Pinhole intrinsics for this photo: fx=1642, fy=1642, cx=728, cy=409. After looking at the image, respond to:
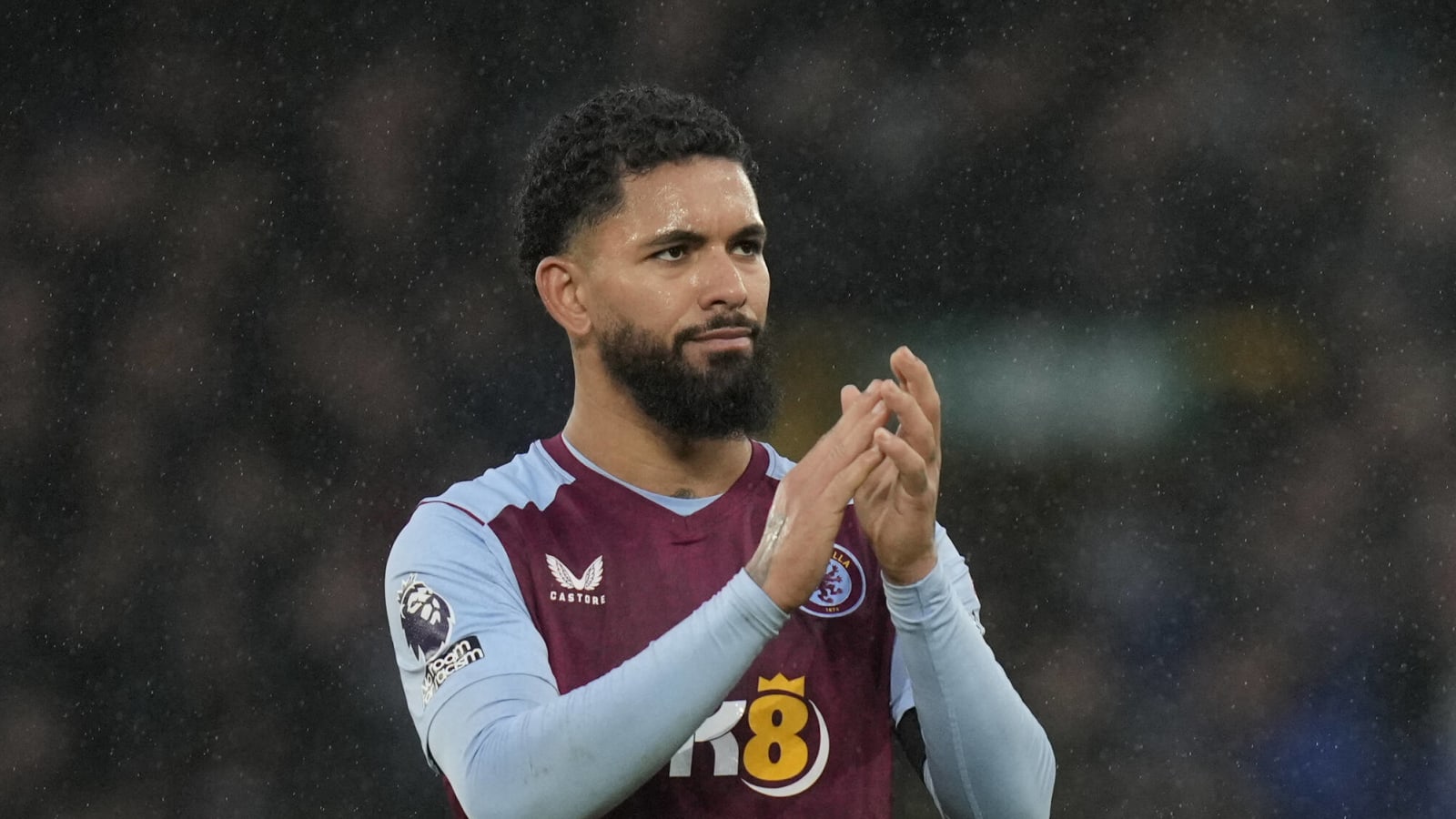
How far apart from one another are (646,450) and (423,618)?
314 millimetres

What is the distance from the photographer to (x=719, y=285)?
159cm

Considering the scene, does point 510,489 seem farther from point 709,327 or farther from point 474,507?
point 709,327

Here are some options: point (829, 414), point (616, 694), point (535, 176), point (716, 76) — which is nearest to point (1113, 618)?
point (829, 414)

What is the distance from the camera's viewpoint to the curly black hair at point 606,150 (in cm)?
166

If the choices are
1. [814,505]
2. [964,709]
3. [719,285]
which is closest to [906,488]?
[814,505]

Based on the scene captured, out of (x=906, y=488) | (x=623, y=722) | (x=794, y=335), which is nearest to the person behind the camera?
(x=623, y=722)

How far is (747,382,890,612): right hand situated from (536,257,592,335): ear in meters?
0.41

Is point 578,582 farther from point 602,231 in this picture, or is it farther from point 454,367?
point 454,367

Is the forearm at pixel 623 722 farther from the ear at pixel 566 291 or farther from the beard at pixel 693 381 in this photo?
the ear at pixel 566 291

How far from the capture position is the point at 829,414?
350 centimetres

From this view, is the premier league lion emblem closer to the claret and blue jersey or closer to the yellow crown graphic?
the claret and blue jersey

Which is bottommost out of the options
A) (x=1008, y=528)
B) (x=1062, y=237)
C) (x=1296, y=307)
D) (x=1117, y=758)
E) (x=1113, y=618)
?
(x=1117, y=758)

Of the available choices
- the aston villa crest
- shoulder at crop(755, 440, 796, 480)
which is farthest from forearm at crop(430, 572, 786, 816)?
shoulder at crop(755, 440, 796, 480)

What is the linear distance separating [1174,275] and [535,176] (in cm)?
212
